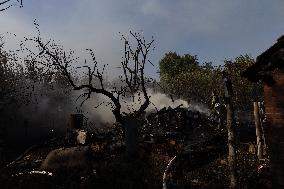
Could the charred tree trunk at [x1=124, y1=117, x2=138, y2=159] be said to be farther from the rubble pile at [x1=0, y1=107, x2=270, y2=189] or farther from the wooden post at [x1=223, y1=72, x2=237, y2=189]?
the wooden post at [x1=223, y1=72, x2=237, y2=189]

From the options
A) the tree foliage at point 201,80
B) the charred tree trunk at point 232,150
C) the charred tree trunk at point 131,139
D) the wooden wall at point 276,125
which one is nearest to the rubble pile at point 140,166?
the charred tree trunk at point 131,139

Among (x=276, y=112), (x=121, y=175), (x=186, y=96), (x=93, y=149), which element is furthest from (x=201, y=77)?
(x=276, y=112)

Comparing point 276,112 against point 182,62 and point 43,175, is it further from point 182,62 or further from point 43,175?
point 182,62

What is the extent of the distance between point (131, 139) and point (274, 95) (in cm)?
783

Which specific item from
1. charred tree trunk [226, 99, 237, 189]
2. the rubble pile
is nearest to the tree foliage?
the rubble pile

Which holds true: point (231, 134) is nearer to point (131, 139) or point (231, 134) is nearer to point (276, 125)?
point (276, 125)

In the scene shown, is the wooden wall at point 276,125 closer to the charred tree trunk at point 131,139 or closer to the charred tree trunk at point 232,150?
the charred tree trunk at point 232,150

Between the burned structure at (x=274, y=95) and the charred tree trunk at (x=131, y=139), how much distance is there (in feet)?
24.1

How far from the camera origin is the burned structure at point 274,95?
9969 millimetres

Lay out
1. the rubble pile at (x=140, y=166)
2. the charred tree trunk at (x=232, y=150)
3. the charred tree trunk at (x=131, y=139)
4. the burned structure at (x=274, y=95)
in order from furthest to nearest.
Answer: the charred tree trunk at (x=131, y=139) → the rubble pile at (x=140, y=166) → the charred tree trunk at (x=232, y=150) → the burned structure at (x=274, y=95)

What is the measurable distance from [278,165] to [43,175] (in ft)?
30.2

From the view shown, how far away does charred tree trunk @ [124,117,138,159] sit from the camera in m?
16.6

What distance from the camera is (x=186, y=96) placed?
51.9 meters

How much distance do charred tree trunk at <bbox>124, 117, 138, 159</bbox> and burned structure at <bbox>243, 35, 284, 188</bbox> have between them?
7.34 m
